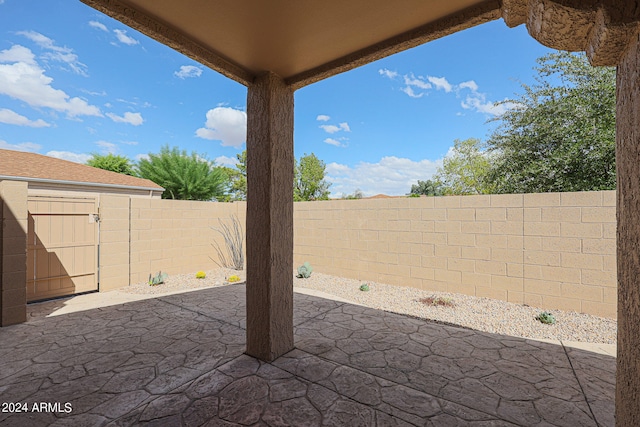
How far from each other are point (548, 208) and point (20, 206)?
6.99m

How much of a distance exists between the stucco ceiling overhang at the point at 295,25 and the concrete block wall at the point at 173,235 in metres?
4.51

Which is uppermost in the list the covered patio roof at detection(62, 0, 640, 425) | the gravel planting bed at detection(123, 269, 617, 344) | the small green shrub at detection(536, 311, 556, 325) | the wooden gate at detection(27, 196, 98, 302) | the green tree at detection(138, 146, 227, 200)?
the green tree at detection(138, 146, 227, 200)

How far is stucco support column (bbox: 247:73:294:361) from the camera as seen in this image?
90.0 inches

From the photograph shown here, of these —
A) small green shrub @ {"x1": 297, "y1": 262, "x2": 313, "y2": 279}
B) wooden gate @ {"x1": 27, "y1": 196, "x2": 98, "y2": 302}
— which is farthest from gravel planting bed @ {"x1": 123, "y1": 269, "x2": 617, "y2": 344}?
wooden gate @ {"x1": 27, "y1": 196, "x2": 98, "y2": 302}

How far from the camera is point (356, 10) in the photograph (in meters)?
1.51

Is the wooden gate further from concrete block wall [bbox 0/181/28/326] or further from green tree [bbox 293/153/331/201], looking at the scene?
green tree [bbox 293/153/331/201]

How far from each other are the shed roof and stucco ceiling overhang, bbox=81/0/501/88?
857 cm

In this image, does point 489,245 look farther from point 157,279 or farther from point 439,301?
point 157,279

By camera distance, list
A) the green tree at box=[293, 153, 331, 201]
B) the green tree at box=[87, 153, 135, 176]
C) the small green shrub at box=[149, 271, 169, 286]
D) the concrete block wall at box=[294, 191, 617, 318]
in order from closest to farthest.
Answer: the concrete block wall at box=[294, 191, 617, 318] < the small green shrub at box=[149, 271, 169, 286] < the green tree at box=[87, 153, 135, 176] < the green tree at box=[293, 153, 331, 201]

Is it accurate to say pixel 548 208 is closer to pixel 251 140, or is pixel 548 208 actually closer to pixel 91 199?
pixel 251 140

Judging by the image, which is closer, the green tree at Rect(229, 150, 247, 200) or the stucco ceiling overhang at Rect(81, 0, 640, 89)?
the stucco ceiling overhang at Rect(81, 0, 640, 89)

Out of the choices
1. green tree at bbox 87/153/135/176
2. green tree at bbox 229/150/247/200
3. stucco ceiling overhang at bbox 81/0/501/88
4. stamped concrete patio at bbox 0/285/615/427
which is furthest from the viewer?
green tree at bbox 229/150/247/200

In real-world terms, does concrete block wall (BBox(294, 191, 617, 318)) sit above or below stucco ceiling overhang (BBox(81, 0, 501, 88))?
below

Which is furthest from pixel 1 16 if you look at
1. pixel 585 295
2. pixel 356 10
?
pixel 585 295
